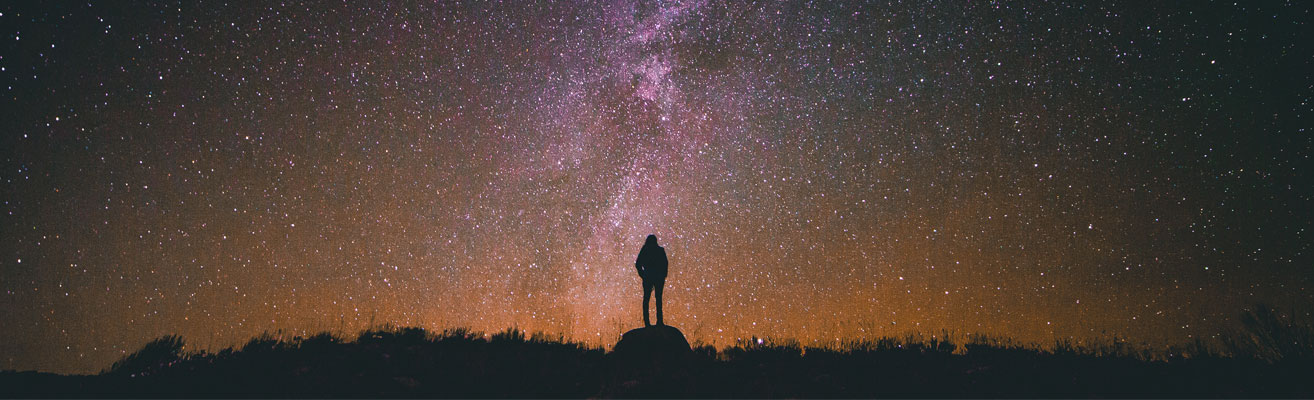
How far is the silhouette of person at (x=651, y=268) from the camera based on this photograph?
7.88m

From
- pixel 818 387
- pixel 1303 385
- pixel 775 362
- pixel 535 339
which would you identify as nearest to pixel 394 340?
pixel 535 339

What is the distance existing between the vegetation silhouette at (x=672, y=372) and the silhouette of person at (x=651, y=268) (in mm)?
808

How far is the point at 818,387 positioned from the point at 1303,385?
477 cm

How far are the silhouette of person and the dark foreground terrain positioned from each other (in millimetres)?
916

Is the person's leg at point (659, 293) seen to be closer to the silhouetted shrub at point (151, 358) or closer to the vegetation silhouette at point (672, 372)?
the vegetation silhouette at point (672, 372)

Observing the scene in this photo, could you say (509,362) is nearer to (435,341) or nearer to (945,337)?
(435,341)

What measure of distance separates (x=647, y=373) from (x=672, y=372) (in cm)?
28

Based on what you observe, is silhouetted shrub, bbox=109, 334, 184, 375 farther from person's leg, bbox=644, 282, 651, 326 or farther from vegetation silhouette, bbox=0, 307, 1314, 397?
person's leg, bbox=644, 282, 651, 326

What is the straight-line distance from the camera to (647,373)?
602cm

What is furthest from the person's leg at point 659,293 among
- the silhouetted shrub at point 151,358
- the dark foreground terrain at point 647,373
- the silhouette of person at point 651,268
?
the silhouetted shrub at point 151,358

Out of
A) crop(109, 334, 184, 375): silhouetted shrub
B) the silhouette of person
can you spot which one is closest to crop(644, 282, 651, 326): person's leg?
the silhouette of person

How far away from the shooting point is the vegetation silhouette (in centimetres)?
530

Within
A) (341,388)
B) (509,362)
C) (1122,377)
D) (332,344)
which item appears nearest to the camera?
(341,388)

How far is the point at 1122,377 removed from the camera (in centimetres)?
559
